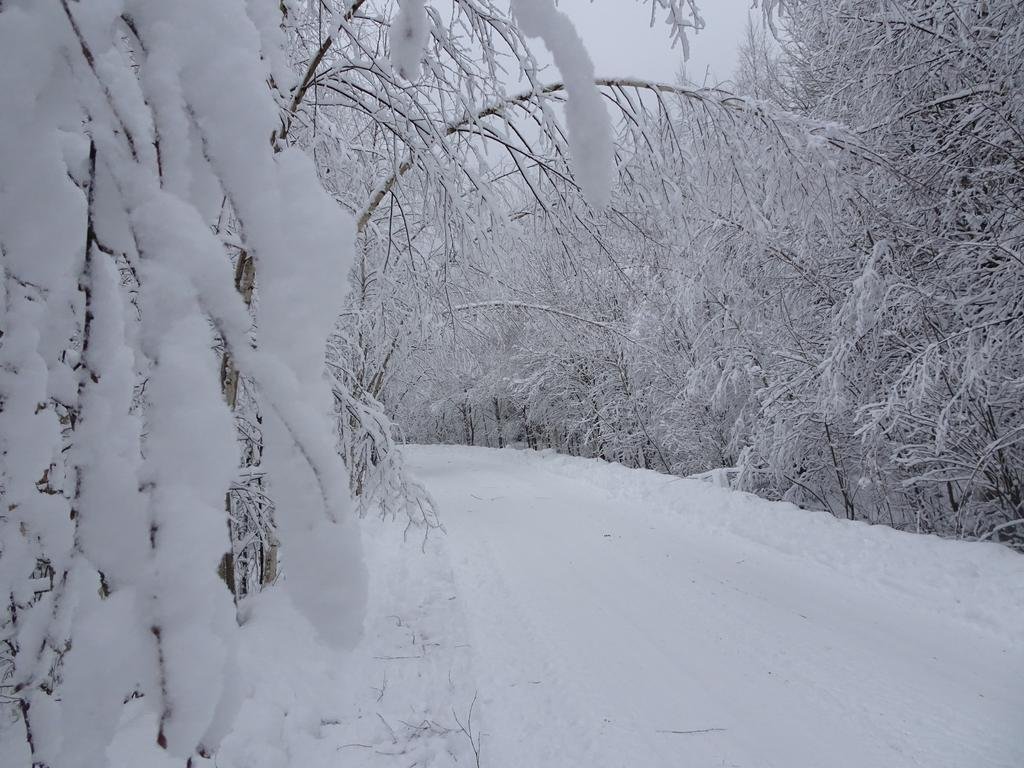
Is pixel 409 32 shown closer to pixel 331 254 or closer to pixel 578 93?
pixel 578 93

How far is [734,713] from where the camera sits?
325cm

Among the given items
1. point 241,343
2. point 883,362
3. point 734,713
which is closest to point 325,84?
point 241,343

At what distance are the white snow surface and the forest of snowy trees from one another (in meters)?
0.40

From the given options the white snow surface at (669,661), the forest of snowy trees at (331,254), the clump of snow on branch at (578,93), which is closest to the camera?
the forest of snowy trees at (331,254)

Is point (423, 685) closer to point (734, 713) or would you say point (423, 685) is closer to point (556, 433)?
point (734, 713)

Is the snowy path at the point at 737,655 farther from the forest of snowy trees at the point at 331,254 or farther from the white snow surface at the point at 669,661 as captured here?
the forest of snowy trees at the point at 331,254

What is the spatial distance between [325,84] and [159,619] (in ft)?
7.17

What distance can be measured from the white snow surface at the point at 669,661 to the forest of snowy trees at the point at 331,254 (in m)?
0.40

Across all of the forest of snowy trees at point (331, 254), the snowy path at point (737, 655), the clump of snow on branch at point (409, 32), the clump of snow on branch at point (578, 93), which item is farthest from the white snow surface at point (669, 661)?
the clump of snow on branch at point (409, 32)

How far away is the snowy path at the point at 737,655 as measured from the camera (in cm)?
297

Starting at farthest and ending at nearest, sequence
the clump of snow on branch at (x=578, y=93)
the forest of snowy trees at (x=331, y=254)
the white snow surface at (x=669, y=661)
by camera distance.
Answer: the white snow surface at (x=669, y=661), the clump of snow on branch at (x=578, y=93), the forest of snowy trees at (x=331, y=254)

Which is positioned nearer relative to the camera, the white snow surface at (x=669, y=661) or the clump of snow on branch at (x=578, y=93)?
the clump of snow on branch at (x=578, y=93)

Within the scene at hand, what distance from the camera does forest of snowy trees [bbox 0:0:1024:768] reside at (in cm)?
48

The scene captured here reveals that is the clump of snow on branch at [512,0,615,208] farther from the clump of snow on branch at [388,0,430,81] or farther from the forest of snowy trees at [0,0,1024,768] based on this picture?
the clump of snow on branch at [388,0,430,81]
